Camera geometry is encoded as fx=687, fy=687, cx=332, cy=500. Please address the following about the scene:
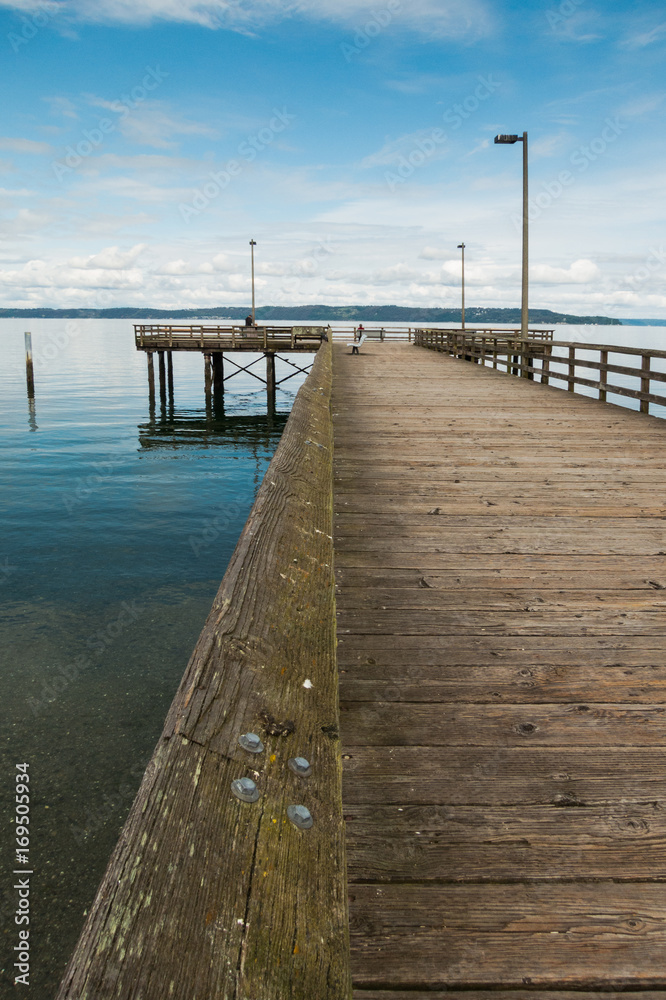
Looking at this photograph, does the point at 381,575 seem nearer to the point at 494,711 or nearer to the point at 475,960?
the point at 494,711

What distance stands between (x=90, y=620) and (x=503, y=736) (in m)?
8.00

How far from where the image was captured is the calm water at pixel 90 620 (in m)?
5.25

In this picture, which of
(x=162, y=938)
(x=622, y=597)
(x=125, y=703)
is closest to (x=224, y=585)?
(x=162, y=938)

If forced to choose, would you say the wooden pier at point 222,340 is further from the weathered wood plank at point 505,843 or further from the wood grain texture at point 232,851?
the wood grain texture at point 232,851

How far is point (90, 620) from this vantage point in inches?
368

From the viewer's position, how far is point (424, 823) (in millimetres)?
1995

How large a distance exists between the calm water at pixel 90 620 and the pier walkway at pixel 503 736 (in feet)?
10.6

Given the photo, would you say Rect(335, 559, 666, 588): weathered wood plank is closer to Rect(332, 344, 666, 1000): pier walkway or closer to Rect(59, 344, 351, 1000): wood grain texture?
Rect(332, 344, 666, 1000): pier walkway

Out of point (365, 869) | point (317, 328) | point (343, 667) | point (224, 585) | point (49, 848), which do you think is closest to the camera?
point (224, 585)

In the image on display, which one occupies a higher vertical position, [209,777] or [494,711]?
[209,777]

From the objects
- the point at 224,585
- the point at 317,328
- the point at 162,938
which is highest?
the point at 317,328

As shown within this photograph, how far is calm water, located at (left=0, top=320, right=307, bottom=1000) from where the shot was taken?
17.2 ft

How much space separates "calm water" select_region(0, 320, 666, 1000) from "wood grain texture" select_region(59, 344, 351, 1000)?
4253 millimetres

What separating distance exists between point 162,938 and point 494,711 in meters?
1.99
